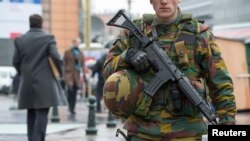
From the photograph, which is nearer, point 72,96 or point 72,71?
point 72,96

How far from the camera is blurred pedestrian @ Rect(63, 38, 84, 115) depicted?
14422 mm

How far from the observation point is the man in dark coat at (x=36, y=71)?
749cm

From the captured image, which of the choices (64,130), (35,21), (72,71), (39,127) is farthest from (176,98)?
(72,71)

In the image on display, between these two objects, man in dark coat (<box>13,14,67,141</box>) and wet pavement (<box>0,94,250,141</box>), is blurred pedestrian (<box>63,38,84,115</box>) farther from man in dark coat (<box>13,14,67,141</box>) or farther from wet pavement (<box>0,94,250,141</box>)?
man in dark coat (<box>13,14,67,141</box>)

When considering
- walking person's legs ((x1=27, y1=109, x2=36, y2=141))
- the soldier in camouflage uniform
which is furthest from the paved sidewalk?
the soldier in camouflage uniform

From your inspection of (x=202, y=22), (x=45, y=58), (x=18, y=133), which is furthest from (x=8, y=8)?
(x=202, y=22)

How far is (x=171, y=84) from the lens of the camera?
3.61 metres

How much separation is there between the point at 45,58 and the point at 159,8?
4201 millimetres

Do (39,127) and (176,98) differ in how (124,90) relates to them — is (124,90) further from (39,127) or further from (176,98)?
(39,127)

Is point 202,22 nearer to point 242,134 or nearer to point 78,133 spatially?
point 242,134

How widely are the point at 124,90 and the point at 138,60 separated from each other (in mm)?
233

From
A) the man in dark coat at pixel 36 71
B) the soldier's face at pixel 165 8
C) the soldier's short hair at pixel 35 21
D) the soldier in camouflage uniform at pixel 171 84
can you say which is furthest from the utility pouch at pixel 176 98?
the soldier's short hair at pixel 35 21

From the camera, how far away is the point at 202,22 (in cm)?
384

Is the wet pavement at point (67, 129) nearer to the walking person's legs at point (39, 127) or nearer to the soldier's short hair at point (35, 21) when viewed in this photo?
the walking person's legs at point (39, 127)
